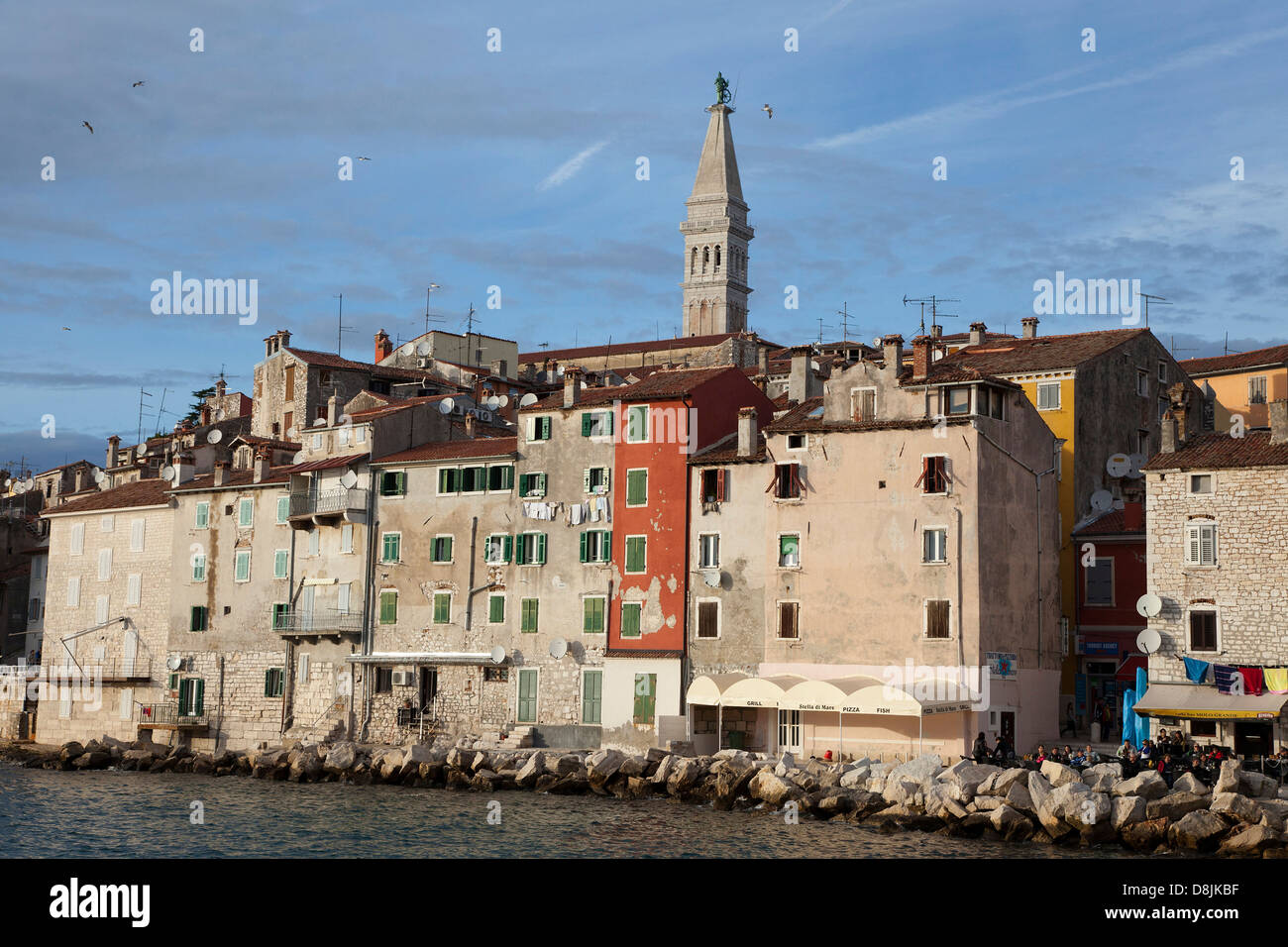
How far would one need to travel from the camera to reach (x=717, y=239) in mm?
135500

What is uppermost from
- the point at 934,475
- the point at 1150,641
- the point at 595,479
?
the point at 595,479

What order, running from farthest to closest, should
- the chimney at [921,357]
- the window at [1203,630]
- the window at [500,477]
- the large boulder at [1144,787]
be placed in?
the window at [500,477] < the chimney at [921,357] < the window at [1203,630] < the large boulder at [1144,787]

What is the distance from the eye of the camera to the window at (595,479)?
49.0m

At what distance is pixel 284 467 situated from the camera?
194ft

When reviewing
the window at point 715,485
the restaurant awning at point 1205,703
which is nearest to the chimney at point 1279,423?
the restaurant awning at point 1205,703

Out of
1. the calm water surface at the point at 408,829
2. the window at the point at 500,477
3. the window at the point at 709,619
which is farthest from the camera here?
the window at the point at 500,477

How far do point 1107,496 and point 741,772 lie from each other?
1727 centimetres

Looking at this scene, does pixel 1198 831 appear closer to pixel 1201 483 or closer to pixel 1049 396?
pixel 1201 483

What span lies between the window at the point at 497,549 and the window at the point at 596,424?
14.8 ft

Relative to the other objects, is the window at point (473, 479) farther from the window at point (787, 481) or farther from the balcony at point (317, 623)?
the window at point (787, 481)

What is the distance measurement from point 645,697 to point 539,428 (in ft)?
33.0

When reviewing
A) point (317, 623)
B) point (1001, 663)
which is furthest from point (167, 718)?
point (1001, 663)
